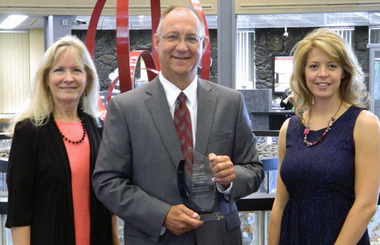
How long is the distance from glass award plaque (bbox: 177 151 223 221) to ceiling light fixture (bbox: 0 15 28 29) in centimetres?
1442

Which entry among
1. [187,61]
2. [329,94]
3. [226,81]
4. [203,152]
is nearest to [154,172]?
[203,152]

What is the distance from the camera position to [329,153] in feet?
6.98

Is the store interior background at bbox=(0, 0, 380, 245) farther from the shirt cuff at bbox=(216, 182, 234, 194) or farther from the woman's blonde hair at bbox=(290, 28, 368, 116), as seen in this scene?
the shirt cuff at bbox=(216, 182, 234, 194)

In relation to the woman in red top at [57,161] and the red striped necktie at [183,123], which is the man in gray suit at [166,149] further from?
the woman in red top at [57,161]

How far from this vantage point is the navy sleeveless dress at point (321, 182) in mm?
2104

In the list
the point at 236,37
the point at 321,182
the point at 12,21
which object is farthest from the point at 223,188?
the point at 12,21

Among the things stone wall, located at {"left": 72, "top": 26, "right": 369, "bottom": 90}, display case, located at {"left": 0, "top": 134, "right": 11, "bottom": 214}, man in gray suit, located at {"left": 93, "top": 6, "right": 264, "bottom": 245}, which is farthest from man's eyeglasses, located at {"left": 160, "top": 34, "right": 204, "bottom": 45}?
stone wall, located at {"left": 72, "top": 26, "right": 369, "bottom": 90}

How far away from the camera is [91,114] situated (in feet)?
7.92

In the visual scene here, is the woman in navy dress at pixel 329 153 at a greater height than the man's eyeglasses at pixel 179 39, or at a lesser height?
lesser

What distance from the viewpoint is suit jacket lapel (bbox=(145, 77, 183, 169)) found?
6.70ft

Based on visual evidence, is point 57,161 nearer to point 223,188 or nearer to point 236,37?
point 223,188

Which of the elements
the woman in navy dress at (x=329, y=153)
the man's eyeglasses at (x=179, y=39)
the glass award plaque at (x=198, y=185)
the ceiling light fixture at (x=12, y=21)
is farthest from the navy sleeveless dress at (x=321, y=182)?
the ceiling light fixture at (x=12, y=21)

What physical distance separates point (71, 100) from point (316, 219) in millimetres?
1061

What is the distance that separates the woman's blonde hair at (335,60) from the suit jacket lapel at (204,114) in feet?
1.19
